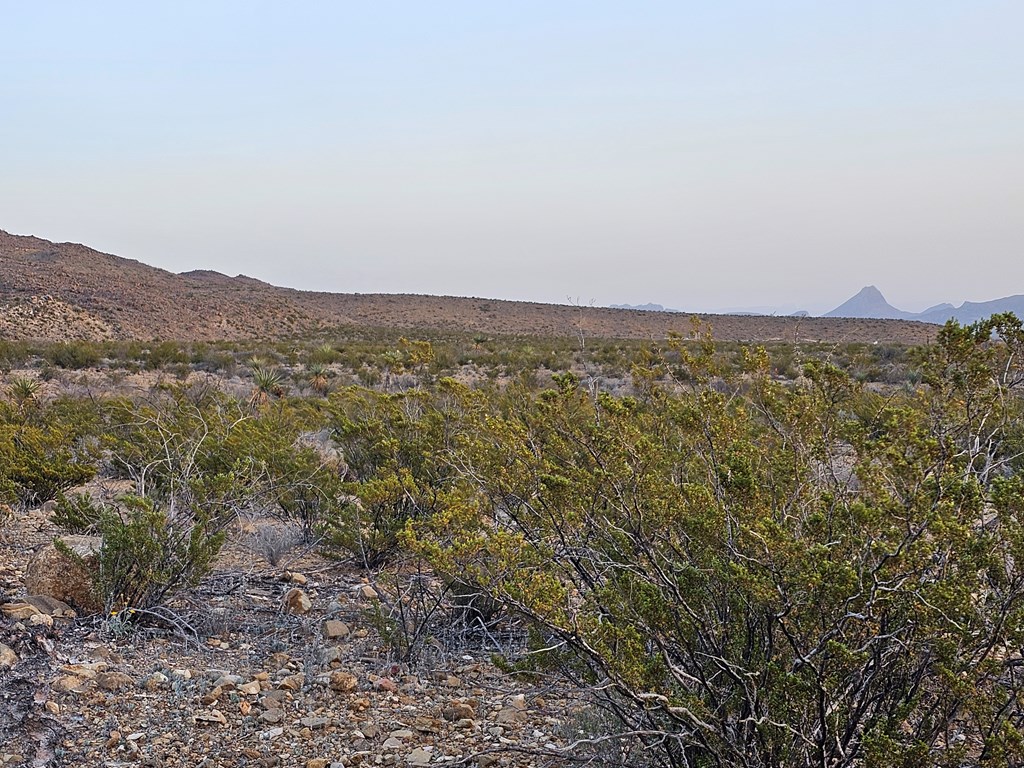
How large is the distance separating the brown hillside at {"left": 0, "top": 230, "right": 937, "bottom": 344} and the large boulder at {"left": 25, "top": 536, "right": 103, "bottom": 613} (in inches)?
1310

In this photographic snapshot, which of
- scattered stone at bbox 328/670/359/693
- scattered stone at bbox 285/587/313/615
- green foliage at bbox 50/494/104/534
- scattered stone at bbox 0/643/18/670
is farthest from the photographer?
green foliage at bbox 50/494/104/534

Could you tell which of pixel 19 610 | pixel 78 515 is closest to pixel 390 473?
pixel 19 610

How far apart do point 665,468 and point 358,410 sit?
6951mm

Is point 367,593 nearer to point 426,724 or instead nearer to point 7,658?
point 426,724

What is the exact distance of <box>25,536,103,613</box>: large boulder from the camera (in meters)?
5.10

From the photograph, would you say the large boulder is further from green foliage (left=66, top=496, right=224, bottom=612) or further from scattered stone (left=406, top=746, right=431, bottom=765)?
scattered stone (left=406, top=746, right=431, bottom=765)

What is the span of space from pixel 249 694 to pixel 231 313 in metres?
53.7

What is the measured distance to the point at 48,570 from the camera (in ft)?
17.2

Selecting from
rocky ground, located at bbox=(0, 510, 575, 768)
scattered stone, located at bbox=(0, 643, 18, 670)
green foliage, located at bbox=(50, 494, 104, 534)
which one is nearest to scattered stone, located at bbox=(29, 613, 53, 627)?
rocky ground, located at bbox=(0, 510, 575, 768)

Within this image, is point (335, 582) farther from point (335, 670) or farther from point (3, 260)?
point (3, 260)

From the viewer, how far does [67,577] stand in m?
5.18

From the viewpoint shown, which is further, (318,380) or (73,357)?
(73,357)

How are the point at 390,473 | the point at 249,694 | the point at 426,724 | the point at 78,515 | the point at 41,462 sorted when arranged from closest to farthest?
the point at 426,724 < the point at 249,694 < the point at 390,473 < the point at 78,515 < the point at 41,462

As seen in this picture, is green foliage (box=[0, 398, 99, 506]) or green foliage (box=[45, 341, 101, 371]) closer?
green foliage (box=[0, 398, 99, 506])
